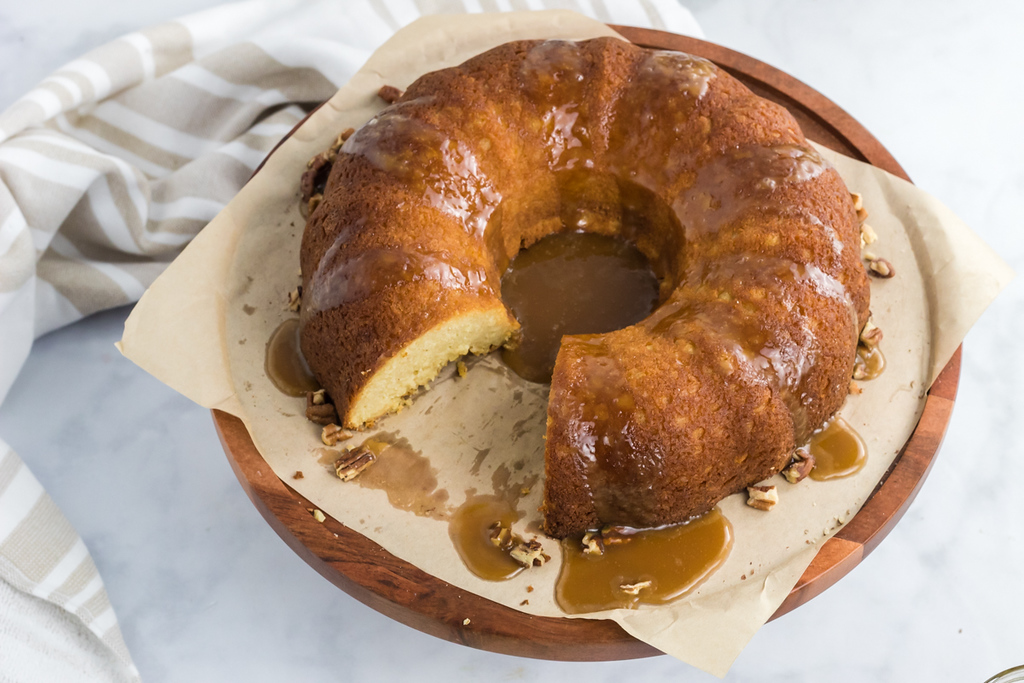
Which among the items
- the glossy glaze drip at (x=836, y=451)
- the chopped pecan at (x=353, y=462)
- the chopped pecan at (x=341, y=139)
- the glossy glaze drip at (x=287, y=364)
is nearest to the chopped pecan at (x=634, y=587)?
the glossy glaze drip at (x=836, y=451)

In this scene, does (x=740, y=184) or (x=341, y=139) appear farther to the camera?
(x=341, y=139)

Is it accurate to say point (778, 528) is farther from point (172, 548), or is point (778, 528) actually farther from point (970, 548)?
point (172, 548)

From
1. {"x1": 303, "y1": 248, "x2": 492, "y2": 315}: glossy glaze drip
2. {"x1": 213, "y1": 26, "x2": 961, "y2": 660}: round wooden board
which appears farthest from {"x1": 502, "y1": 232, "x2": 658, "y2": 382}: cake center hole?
{"x1": 213, "y1": 26, "x2": 961, "y2": 660}: round wooden board

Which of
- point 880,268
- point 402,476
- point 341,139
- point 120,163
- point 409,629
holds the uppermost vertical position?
point 341,139

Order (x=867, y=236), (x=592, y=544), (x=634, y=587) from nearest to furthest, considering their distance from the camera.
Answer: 1. (x=634, y=587)
2. (x=592, y=544)
3. (x=867, y=236)

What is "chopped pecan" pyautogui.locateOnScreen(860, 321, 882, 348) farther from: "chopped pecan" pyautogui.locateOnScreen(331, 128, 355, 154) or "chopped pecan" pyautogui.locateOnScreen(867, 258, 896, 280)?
"chopped pecan" pyautogui.locateOnScreen(331, 128, 355, 154)

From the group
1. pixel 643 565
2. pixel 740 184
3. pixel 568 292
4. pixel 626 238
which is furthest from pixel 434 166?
pixel 643 565

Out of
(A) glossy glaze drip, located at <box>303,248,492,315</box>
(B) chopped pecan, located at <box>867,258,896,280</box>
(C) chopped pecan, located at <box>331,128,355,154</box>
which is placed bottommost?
(B) chopped pecan, located at <box>867,258,896,280</box>

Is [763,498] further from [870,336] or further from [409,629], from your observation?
[409,629]
